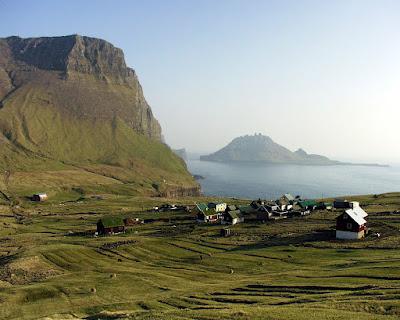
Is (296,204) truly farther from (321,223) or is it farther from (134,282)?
(134,282)

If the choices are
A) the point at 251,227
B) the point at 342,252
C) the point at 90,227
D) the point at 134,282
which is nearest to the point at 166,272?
the point at 134,282

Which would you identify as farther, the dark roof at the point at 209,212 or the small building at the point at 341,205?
the small building at the point at 341,205

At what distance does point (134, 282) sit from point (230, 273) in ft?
54.2

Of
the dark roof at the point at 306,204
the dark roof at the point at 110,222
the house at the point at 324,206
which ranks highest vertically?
the dark roof at the point at 306,204

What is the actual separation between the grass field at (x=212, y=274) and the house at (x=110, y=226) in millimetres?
5940

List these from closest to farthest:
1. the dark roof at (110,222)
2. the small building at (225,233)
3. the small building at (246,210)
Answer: the small building at (225,233) < the dark roof at (110,222) < the small building at (246,210)

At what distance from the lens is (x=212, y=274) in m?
72.8

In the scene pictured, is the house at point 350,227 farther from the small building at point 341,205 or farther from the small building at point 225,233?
the small building at point 341,205

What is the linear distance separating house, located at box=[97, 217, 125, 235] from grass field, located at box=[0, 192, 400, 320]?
234 inches

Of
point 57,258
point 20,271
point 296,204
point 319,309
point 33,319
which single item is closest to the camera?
point 319,309

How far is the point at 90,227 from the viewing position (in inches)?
5787

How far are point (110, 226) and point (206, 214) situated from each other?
101ft

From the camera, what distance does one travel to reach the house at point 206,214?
14025cm

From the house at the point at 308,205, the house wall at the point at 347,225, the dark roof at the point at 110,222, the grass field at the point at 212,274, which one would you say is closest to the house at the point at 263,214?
the grass field at the point at 212,274
